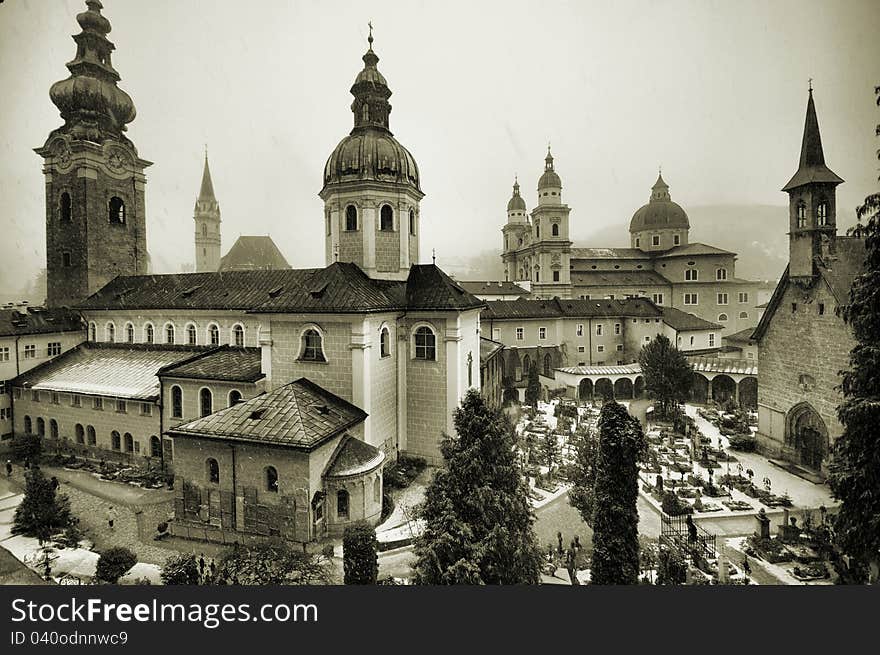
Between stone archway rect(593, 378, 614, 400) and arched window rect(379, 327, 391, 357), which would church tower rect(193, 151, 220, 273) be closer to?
arched window rect(379, 327, 391, 357)

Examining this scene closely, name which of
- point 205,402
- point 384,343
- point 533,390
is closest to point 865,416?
point 384,343

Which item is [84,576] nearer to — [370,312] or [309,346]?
[309,346]

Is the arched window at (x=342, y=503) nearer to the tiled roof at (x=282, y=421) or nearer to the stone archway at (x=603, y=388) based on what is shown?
the tiled roof at (x=282, y=421)


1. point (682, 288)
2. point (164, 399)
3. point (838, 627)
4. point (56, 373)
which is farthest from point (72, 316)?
point (682, 288)

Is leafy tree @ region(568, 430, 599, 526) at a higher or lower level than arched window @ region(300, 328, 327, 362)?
lower

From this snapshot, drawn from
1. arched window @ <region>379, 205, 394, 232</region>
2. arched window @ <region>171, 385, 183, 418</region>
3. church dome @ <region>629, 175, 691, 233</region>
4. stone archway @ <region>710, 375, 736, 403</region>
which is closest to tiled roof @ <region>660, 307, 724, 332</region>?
stone archway @ <region>710, 375, 736, 403</region>

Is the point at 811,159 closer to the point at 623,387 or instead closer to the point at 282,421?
the point at 282,421
